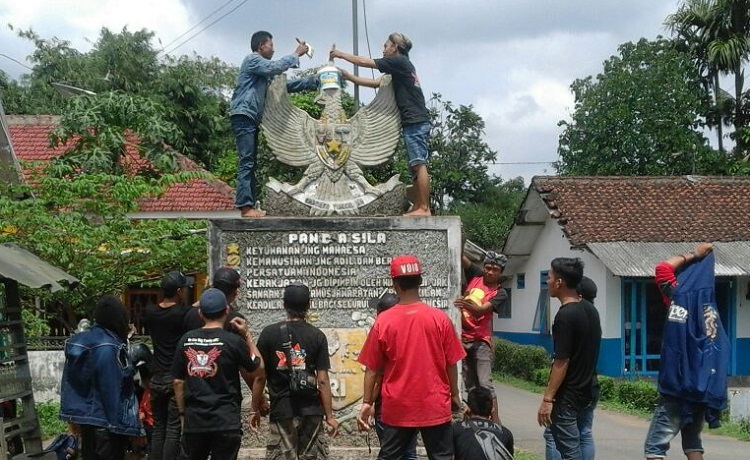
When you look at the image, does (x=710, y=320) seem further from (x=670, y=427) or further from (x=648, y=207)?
(x=648, y=207)

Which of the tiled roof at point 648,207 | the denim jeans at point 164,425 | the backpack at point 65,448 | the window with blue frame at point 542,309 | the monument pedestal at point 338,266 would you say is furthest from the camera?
the window with blue frame at point 542,309

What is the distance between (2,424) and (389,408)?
335cm

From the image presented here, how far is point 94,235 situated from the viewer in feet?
39.3

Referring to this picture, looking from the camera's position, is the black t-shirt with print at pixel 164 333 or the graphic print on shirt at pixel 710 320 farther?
the black t-shirt with print at pixel 164 333

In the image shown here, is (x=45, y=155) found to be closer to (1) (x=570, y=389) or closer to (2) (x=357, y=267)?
(2) (x=357, y=267)

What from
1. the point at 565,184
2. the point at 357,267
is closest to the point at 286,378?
the point at 357,267

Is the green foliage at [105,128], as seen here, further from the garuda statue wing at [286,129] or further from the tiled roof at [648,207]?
the tiled roof at [648,207]

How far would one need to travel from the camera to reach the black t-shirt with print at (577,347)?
6227mm

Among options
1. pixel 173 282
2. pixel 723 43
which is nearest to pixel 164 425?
pixel 173 282

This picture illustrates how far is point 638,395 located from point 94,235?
8.78 m

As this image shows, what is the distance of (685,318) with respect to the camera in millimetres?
6594

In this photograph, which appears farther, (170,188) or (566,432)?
(170,188)

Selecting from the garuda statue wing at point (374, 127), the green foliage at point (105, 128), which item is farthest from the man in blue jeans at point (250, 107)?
the green foliage at point (105, 128)

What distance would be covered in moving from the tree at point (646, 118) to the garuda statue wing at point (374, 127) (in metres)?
18.7
